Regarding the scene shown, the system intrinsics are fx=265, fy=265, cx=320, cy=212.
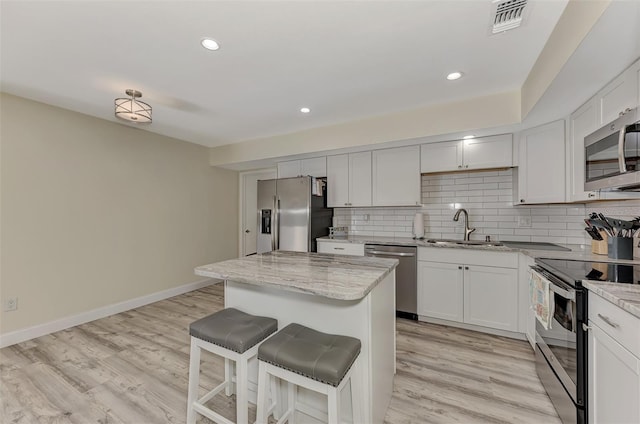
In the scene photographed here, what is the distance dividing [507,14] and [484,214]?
220 centimetres

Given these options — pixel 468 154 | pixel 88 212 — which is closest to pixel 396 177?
pixel 468 154

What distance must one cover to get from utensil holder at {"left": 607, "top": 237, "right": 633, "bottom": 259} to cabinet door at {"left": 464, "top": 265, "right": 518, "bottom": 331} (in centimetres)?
74

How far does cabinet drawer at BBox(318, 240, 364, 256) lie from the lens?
335cm

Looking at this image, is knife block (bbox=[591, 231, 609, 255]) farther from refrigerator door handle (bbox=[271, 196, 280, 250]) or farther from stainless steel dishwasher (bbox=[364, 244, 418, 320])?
refrigerator door handle (bbox=[271, 196, 280, 250])

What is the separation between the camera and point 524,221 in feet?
9.83

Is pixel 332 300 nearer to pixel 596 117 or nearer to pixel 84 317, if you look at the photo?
pixel 596 117

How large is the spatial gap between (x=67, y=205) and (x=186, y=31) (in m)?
2.57

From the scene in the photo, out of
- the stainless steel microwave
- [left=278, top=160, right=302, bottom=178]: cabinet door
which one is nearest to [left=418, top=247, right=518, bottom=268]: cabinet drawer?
the stainless steel microwave

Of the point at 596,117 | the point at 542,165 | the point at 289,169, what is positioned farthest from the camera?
the point at 289,169

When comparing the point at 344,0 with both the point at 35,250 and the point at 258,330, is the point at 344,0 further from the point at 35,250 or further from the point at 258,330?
the point at 35,250

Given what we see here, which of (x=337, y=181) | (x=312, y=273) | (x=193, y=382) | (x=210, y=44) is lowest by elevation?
(x=193, y=382)

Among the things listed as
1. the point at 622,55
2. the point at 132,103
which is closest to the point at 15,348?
the point at 132,103

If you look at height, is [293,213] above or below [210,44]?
below

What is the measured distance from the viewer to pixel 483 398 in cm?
181
